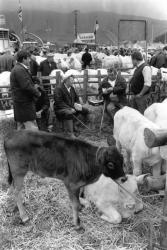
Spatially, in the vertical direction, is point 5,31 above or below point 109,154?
above

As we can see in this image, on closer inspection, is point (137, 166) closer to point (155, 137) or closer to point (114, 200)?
point (114, 200)

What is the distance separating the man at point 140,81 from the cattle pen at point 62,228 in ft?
9.72

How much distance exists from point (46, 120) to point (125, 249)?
16.0ft

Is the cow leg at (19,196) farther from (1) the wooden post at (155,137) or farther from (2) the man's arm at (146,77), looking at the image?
(2) the man's arm at (146,77)

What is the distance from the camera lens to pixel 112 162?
3383 millimetres

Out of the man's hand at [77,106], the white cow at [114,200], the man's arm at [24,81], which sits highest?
the man's arm at [24,81]

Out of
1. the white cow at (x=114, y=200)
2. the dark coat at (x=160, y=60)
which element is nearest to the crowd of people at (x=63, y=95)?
the white cow at (x=114, y=200)

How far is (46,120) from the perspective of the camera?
7934mm

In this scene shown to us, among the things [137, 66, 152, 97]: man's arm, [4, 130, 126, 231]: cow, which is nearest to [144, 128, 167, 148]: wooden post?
[4, 130, 126, 231]: cow

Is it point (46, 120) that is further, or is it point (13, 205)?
point (46, 120)

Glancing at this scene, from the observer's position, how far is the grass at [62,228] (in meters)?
3.65

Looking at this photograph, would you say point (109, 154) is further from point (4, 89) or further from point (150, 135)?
point (4, 89)

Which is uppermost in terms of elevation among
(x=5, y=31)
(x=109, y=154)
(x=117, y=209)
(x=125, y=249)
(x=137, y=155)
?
(x=5, y=31)

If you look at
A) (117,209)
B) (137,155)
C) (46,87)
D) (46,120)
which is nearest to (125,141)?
(137,155)
